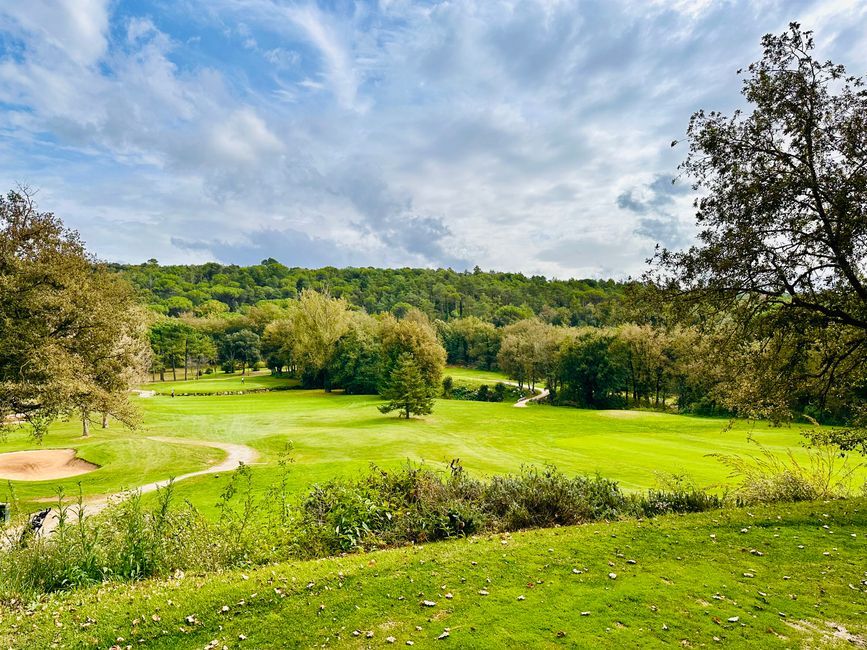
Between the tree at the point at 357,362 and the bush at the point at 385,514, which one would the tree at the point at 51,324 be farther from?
the tree at the point at 357,362

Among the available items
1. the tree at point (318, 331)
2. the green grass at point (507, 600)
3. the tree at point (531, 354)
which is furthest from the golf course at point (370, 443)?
the tree at point (531, 354)

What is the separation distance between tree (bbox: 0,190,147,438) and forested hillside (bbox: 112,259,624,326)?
97.3m

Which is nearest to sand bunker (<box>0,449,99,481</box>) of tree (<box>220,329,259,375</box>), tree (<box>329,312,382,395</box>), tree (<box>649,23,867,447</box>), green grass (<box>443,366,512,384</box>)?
tree (<box>649,23,867,447</box>)

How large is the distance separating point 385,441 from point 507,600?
28.5 m

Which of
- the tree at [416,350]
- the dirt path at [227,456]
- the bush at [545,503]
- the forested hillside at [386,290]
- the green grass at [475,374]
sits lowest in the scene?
the dirt path at [227,456]

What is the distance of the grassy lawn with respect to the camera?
72.4 ft

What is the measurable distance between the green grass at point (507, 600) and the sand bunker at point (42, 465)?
22675mm

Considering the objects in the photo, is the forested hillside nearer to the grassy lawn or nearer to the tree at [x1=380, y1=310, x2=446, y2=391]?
the tree at [x1=380, y1=310, x2=446, y2=391]

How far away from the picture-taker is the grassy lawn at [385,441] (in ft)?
72.4

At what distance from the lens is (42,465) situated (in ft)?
84.3

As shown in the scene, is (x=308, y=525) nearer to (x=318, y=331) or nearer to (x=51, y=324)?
(x=51, y=324)

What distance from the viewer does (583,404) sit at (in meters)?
63.7

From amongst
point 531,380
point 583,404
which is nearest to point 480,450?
point 583,404

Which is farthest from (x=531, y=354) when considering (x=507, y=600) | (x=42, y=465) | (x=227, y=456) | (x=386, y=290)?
(x=386, y=290)
